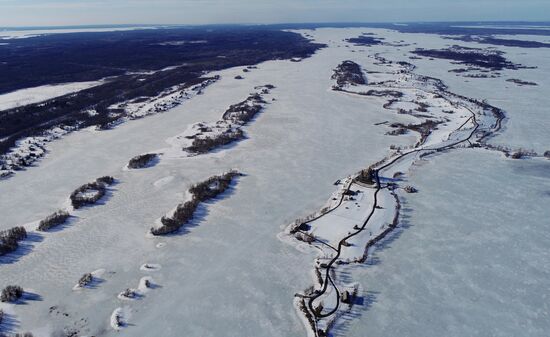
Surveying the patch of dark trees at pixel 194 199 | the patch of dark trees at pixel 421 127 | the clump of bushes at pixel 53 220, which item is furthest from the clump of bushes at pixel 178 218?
the patch of dark trees at pixel 421 127

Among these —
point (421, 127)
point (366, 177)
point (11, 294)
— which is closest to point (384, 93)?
→ point (421, 127)

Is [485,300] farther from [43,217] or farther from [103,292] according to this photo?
[43,217]

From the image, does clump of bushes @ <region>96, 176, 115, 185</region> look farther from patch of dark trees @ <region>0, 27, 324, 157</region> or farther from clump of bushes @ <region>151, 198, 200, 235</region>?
patch of dark trees @ <region>0, 27, 324, 157</region>

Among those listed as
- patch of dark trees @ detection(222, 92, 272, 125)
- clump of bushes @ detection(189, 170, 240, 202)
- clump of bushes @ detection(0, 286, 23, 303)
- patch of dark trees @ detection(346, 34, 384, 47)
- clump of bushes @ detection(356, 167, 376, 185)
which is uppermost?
patch of dark trees @ detection(346, 34, 384, 47)

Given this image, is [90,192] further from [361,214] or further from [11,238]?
[361,214]

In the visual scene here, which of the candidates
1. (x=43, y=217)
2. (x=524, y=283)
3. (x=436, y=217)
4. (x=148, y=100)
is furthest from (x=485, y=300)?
(x=148, y=100)

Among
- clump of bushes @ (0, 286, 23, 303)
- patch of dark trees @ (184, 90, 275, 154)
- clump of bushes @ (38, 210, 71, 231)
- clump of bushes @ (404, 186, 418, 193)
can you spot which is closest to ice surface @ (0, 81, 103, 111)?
patch of dark trees @ (184, 90, 275, 154)
